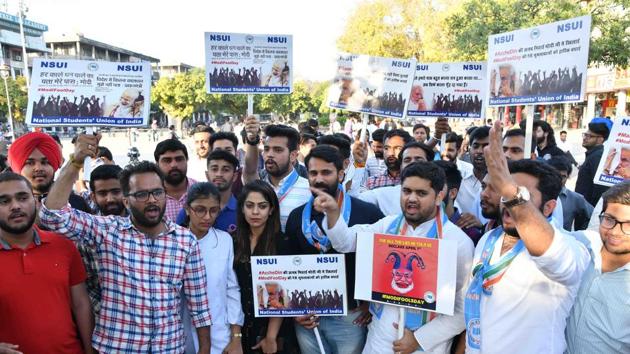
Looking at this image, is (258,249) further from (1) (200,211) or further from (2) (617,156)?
(2) (617,156)

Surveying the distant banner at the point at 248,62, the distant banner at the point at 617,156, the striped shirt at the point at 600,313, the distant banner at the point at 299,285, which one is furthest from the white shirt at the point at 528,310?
the distant banner at the point at 248,62

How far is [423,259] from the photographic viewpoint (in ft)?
9.08

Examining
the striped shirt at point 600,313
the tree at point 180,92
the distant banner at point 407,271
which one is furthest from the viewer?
the tree at point 180,92

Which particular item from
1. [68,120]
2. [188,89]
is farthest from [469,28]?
[188,89]

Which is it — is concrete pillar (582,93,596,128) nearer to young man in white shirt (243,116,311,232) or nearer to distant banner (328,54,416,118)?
distant banner (328,54,416,118)

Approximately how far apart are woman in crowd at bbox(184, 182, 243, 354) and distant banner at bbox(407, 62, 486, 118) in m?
4.14

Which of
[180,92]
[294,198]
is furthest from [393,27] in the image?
[180,92]

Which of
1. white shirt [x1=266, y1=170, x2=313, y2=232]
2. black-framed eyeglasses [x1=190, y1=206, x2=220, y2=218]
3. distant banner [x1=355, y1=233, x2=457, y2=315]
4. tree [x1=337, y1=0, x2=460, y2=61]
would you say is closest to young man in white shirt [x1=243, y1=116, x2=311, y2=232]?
white shirt [x1=266, y1=170, x2=313, y2=232]

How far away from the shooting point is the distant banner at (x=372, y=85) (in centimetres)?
622

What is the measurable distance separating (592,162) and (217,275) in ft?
17.8

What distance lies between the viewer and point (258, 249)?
3.33 m

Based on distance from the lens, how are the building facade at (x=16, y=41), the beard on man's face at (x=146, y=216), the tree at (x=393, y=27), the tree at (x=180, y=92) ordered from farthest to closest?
the building facade at (x=16, y=41) < the tree at (x=180, y=92) < the tree at (x=393, y=27) < the beard on man's face at (x=146, y=216)

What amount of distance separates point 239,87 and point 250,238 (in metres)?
2.98

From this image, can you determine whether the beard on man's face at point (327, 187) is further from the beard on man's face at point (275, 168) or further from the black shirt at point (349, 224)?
the beard on man's face at point (275, 168)
